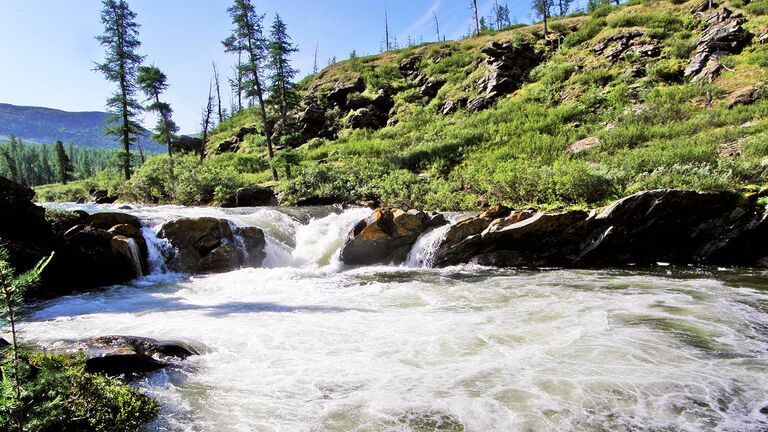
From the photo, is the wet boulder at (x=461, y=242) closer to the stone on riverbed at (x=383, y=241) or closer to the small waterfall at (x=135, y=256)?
the stone on riverbed at (x=383, y=241)

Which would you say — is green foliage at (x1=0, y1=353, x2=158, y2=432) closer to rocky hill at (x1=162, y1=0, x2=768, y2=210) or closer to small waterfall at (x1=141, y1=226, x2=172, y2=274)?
small waterfall at (x1=141, y1=226, x2=172, y2=274)

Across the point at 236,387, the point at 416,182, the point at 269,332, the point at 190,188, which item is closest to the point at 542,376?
the point at 236,387

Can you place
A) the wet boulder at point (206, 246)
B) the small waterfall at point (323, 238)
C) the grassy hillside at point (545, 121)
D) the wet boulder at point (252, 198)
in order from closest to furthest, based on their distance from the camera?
the wet boulder at point (206, 246) < the small waterfall at point (323, 238) < the grassy hillside at point (545, 121) < the wet boulder at point (252, 198)

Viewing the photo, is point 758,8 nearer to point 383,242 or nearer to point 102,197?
point 383,242

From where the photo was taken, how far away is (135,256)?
1184 cm

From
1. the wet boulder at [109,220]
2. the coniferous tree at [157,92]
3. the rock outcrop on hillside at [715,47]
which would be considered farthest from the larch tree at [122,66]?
the rock outcrop on hillside at [715,47]

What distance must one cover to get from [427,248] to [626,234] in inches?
211

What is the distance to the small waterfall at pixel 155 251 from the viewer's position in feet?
40.3

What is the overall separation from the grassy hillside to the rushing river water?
523cm

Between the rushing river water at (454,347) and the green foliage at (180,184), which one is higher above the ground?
the green foliage at (180,184)

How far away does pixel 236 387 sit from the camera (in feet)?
16.6

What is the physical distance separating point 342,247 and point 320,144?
21872mm

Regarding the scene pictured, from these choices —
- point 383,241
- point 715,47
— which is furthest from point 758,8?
point 383,241

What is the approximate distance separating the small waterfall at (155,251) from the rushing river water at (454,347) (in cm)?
134
